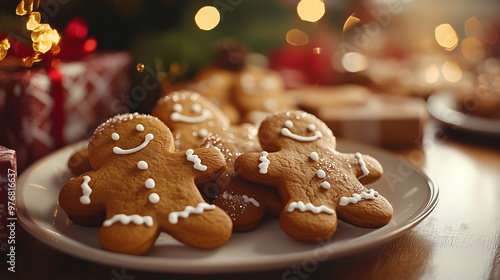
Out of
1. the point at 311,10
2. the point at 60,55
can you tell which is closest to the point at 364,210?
the point at 60,55

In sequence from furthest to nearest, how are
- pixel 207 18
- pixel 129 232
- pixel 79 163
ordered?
pixel 207 18, pixel 79 163, pixel 129 232

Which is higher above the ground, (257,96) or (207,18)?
(207,18)

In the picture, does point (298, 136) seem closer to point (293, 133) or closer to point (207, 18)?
point (293, 133)

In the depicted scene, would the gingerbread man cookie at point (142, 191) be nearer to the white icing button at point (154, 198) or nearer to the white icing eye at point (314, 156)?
the white icing button at point (154, 198)

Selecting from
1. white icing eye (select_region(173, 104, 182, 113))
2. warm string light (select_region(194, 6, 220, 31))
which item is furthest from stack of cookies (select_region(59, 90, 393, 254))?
warm string light (select_region(194, 6, 220, 31))

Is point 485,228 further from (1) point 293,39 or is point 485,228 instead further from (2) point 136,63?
(1) point 293,39
